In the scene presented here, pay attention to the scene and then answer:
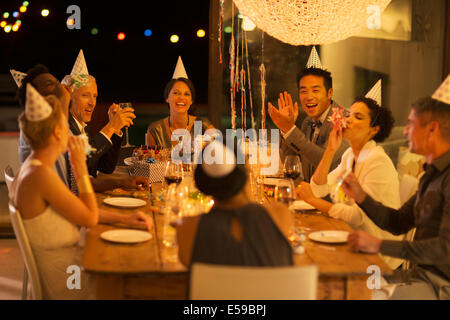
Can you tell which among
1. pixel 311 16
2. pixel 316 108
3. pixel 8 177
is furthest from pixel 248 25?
pixel 8 177

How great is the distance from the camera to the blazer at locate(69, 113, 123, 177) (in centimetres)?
343

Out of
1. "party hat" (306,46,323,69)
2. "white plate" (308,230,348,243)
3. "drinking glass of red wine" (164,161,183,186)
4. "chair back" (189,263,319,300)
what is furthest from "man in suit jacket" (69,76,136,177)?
"chair back" (189,263,319,300)

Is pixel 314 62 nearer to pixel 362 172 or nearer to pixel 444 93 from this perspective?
pixel 362 172

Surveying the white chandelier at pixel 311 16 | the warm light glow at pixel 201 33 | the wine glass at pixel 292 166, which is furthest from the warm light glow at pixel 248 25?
the wine glass at pixel 292 166

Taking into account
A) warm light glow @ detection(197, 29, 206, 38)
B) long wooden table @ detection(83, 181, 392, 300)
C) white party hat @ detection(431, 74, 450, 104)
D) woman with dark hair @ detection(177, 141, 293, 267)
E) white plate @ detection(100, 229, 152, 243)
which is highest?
warm light glow @ detection(197, 29, 206, 38)

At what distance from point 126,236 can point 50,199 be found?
0.32 m

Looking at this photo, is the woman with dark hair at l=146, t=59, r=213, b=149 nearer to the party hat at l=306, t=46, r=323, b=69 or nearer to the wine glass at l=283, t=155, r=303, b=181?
the party hat at l=306, t=46, r=323, b=69

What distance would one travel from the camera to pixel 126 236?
231 cm

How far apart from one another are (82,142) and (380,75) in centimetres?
348

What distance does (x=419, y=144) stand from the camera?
2.45 metres

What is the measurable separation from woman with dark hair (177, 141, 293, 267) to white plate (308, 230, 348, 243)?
58 centimetres

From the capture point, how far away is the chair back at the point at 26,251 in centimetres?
221

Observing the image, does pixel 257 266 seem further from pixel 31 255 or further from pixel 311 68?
pixel 311 68
